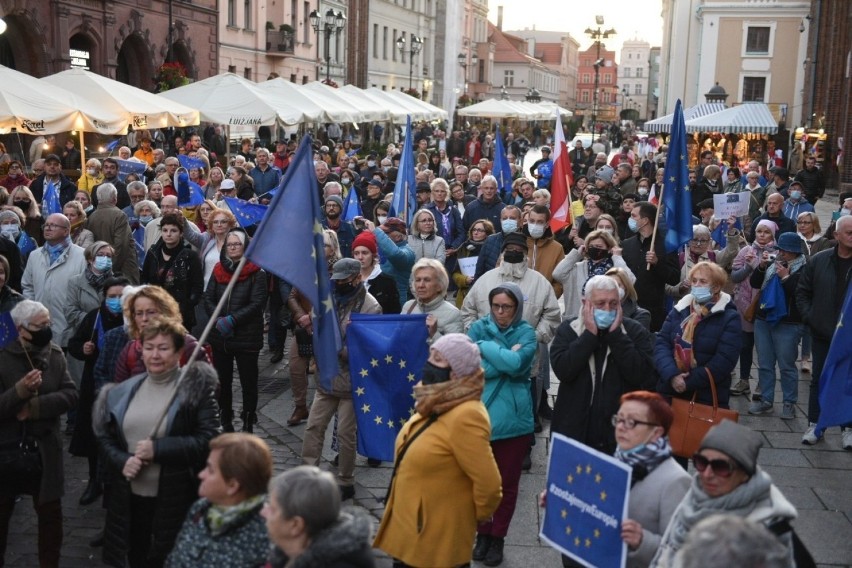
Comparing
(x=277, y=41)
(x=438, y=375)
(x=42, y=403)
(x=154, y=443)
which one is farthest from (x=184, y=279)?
(x=277, y=41)

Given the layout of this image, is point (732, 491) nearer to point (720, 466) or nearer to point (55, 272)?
point (720, 466)

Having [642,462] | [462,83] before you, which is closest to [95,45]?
[642,462]

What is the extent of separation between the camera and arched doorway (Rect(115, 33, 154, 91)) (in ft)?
113

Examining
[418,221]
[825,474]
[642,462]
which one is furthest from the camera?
[418,221]

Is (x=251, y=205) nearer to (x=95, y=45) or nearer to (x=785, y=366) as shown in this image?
(x=785, y=366)

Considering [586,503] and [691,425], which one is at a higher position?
[586,503]

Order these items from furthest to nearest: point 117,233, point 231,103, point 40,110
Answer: point 231,103 → point 40,110 → point 117,233

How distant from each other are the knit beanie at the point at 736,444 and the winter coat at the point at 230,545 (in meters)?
1.73

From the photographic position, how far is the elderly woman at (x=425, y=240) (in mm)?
10758

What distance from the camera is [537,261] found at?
9367 millimetres

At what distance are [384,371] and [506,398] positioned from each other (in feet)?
4.14

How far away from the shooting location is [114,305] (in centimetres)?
696

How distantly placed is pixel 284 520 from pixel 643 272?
20.7 ft

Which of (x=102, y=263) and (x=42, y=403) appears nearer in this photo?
(x=42, y=403)
